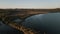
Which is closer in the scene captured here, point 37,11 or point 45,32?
point 37,11

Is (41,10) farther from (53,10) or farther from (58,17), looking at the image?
(58,17)

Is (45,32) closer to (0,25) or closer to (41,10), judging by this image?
(41,10)

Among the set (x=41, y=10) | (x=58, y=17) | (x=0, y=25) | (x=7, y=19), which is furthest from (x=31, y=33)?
(x=58, y=17)

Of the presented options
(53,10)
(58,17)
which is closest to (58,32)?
(53,10)

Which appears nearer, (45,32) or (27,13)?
(27,13)

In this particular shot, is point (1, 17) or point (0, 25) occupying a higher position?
point (1, 17)

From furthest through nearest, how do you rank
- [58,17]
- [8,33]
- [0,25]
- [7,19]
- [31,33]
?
1. [58,17]
2. [0,25]
3. [8,33]
4. [7,19]
5. [31,33]

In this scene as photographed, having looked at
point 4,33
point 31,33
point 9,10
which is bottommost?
point 4,33

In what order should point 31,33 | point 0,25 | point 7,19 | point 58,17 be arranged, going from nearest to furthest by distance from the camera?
point 31,33, point 7,19, point 0,25, point 58,17

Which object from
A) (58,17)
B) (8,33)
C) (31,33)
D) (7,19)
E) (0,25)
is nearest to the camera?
(31,33)
